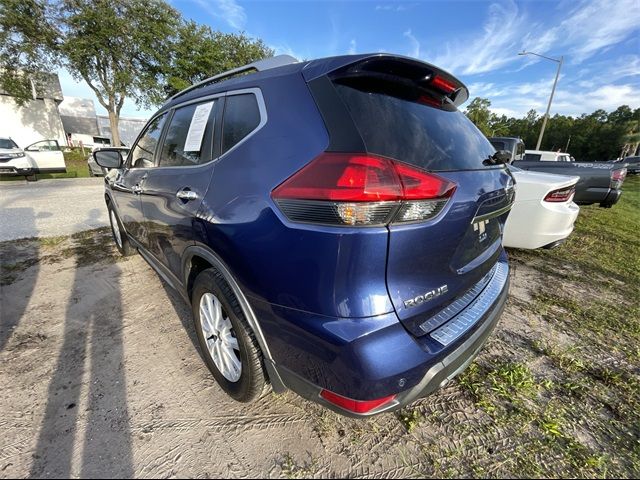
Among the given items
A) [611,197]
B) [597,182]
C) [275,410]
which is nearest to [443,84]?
[275,410]

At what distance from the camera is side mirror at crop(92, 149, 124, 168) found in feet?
11.0

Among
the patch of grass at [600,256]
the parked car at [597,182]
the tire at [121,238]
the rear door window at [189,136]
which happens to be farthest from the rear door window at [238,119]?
the parked car at [597,182]

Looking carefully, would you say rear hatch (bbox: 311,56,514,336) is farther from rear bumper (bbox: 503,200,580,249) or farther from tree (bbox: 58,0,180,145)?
tree (bbox: 58,0,180,145)

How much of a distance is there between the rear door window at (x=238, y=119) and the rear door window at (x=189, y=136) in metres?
0.15

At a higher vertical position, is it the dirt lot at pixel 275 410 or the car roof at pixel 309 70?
the car roof at pixel 309 70

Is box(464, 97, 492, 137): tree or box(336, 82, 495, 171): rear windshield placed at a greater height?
box(464, 97, 492, 137): tree

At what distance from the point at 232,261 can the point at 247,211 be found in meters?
0.28

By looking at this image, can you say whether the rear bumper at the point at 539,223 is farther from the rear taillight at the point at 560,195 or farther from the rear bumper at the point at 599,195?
the rear bumper at the point at 599,195

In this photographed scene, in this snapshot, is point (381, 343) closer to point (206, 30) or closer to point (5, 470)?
point (5, 470)

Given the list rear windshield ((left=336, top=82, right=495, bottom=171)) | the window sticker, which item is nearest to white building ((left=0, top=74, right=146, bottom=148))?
the window sticker

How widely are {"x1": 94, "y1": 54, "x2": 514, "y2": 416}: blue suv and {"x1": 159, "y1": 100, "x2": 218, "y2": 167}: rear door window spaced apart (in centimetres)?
4

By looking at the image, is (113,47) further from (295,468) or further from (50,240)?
(295,468)

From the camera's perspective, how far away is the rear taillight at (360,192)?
1.13 metres

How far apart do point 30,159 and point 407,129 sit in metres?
15.0
